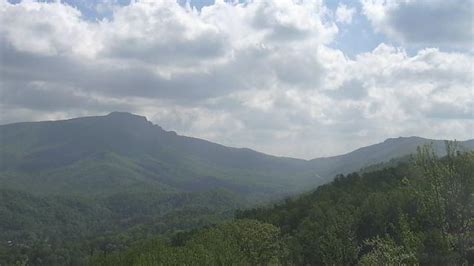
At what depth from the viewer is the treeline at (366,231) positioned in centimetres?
3447

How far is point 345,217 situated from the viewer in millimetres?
99125

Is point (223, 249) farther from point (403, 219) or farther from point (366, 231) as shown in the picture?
point (366, 231)

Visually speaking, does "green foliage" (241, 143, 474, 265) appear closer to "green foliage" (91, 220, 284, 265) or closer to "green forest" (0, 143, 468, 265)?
"green forest" (0, 143, 468, 265)

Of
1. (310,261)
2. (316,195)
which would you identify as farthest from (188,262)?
(316,195)

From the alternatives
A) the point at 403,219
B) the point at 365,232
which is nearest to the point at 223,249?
the point at 403,219

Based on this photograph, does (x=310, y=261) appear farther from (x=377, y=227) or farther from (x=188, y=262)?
(x=188, y=262)

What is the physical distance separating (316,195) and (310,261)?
68.5 meters

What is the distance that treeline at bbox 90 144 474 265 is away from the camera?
113 feet

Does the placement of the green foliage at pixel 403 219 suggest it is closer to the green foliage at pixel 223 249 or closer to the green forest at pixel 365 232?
the green forest at pixel 365 232

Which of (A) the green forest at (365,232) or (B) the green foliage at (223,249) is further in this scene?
(B) the green foliage at (223,249)

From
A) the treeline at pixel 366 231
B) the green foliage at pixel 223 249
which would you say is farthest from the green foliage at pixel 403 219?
the green foliage at pixel 223 249

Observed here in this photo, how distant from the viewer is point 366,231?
108 m

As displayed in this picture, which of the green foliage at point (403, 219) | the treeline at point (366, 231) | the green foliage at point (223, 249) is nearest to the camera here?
the green foliage at point (403, 219)

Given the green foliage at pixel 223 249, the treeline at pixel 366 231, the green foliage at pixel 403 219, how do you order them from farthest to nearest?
the green foliage at pixel 223 249 < the treeline at pixel 366 231 < the green foliage at pixel 403 219
